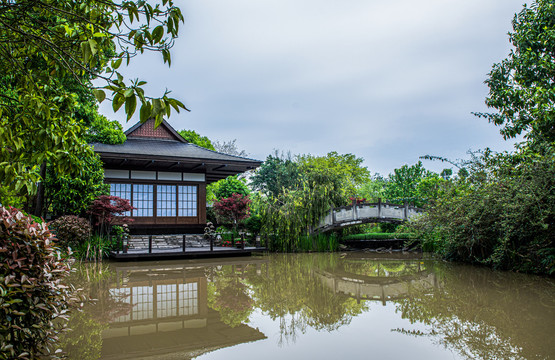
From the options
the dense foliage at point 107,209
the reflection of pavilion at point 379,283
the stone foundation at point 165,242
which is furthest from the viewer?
the stone foundation at point 165,242

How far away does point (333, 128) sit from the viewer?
29422mm

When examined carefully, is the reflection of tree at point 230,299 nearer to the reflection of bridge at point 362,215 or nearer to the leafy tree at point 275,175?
the reflection of bridge at point 362,215

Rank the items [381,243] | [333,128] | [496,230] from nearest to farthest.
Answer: [496,230] → [381,243] → [333,128]

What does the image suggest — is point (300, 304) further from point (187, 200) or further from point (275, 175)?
point (275, 175)

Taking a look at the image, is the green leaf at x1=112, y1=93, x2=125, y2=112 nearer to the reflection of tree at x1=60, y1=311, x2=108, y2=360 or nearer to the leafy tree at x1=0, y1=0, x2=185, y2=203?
the leafy tree at x1=0, y1=0, x2=185, y2=203

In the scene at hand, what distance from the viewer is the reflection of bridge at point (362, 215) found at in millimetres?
17016

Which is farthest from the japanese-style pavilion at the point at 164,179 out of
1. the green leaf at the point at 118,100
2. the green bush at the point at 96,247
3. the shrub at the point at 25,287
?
the green leaf at the point at 118,100

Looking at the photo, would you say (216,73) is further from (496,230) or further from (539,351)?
(539,351)

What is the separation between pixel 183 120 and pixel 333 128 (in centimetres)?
1575

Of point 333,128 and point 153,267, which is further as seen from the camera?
point 333,128

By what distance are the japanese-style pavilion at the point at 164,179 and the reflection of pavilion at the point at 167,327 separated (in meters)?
9.22

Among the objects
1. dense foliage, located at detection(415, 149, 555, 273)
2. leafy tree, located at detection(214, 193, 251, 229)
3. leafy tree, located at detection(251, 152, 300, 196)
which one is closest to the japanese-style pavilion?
leafy tree, located at detection(214, 193, 251, 229)

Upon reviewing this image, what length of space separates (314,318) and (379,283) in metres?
3.41

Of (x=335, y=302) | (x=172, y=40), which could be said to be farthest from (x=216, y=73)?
(x=172, y=40)
